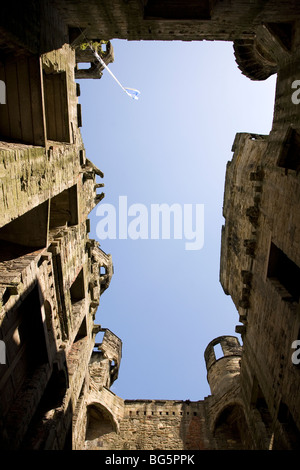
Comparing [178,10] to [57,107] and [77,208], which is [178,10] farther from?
[77,208]

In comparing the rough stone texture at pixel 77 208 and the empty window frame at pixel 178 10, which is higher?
the empty window frame at pixel 178 10

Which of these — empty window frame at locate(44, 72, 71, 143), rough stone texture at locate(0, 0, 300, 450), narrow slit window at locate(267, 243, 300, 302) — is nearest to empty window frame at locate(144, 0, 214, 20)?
rough stone texture at locate(0, 0, 300, 450)

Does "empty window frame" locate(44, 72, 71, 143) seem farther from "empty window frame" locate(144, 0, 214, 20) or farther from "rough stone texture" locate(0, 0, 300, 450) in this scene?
"empty window frame" locate(144, 0, 214, 20)

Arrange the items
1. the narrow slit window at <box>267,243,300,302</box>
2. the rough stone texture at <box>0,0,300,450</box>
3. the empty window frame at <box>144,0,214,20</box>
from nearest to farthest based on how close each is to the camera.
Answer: the rough stone texture at <box>0,0,300,450</box> → the empty window frame at <box>144,0,214,20</box> → the narrow slit window at <box>267,243,300,302</box>

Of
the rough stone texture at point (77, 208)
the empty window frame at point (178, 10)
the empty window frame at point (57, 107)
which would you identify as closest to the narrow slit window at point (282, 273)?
the rough stone texture at point (77, 208)

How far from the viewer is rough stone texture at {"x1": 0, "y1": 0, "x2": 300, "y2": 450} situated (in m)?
5.90

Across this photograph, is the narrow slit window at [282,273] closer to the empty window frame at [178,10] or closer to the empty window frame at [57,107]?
the empty window frame at [178,10]

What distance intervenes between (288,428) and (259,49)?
30.9 feet

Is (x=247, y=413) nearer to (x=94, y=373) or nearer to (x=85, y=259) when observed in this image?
(x=85, y=259)

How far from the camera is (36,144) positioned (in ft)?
21.2

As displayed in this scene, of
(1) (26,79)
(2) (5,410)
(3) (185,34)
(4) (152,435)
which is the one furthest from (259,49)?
(4) (152,435)

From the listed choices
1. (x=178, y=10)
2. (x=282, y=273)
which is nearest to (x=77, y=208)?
(x=178, y=10)

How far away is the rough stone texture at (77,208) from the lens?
5898 mm
